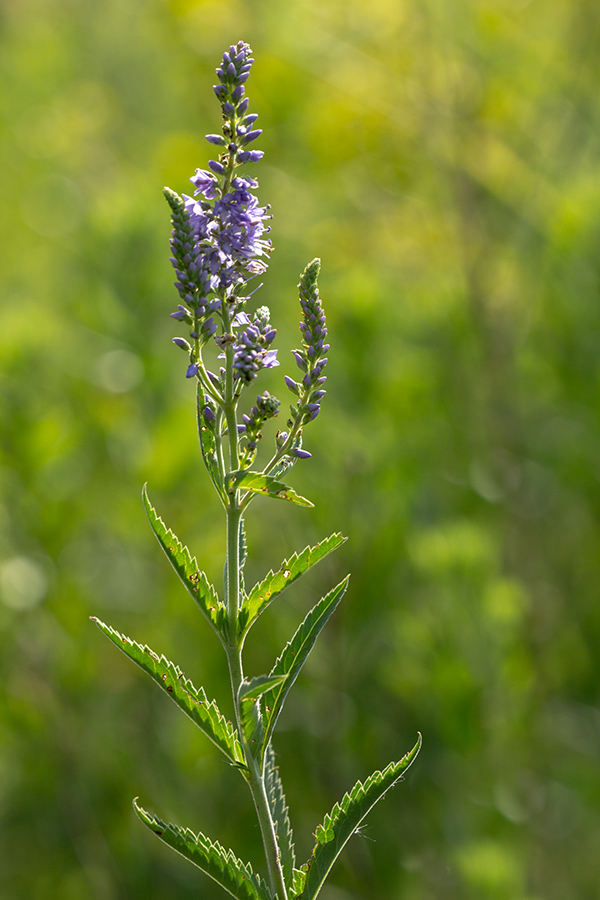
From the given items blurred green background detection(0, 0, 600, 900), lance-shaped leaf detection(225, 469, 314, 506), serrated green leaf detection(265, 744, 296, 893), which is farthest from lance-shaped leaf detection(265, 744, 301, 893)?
blurred green background detection(0, 0, 600, 900)

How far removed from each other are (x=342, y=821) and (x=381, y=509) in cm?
210

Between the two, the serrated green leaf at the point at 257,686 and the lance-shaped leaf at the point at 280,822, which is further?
the lance-shaped leaf at the point at 280,822

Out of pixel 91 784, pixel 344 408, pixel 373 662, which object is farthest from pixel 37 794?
pixel 344 408

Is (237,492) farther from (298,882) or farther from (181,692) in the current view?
(298,882)

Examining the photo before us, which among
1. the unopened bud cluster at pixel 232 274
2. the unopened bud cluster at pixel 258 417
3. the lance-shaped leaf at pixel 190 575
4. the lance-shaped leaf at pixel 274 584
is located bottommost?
the lance-shaped leaf at pixel 274 584

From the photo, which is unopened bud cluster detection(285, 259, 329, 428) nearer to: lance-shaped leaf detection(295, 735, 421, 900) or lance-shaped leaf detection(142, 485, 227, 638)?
lance-shaped leaf detection(142, 485, 227, 638)

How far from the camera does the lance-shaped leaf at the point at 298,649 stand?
1098 mm

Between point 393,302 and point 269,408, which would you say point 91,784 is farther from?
point 269,408

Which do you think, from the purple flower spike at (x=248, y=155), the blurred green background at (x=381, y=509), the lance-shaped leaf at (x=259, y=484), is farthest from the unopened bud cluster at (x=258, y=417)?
the blurred green background at (x=381, y=509)

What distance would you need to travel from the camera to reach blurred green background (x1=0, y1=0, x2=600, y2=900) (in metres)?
3.03

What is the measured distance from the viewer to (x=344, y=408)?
11.4 feet

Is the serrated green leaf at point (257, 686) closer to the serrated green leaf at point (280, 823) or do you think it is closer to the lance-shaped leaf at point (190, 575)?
the lance-shaped leaf at point (190, 575)

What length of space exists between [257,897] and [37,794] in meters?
2.82

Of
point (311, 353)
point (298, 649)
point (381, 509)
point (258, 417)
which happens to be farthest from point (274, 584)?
point (381, 509)
